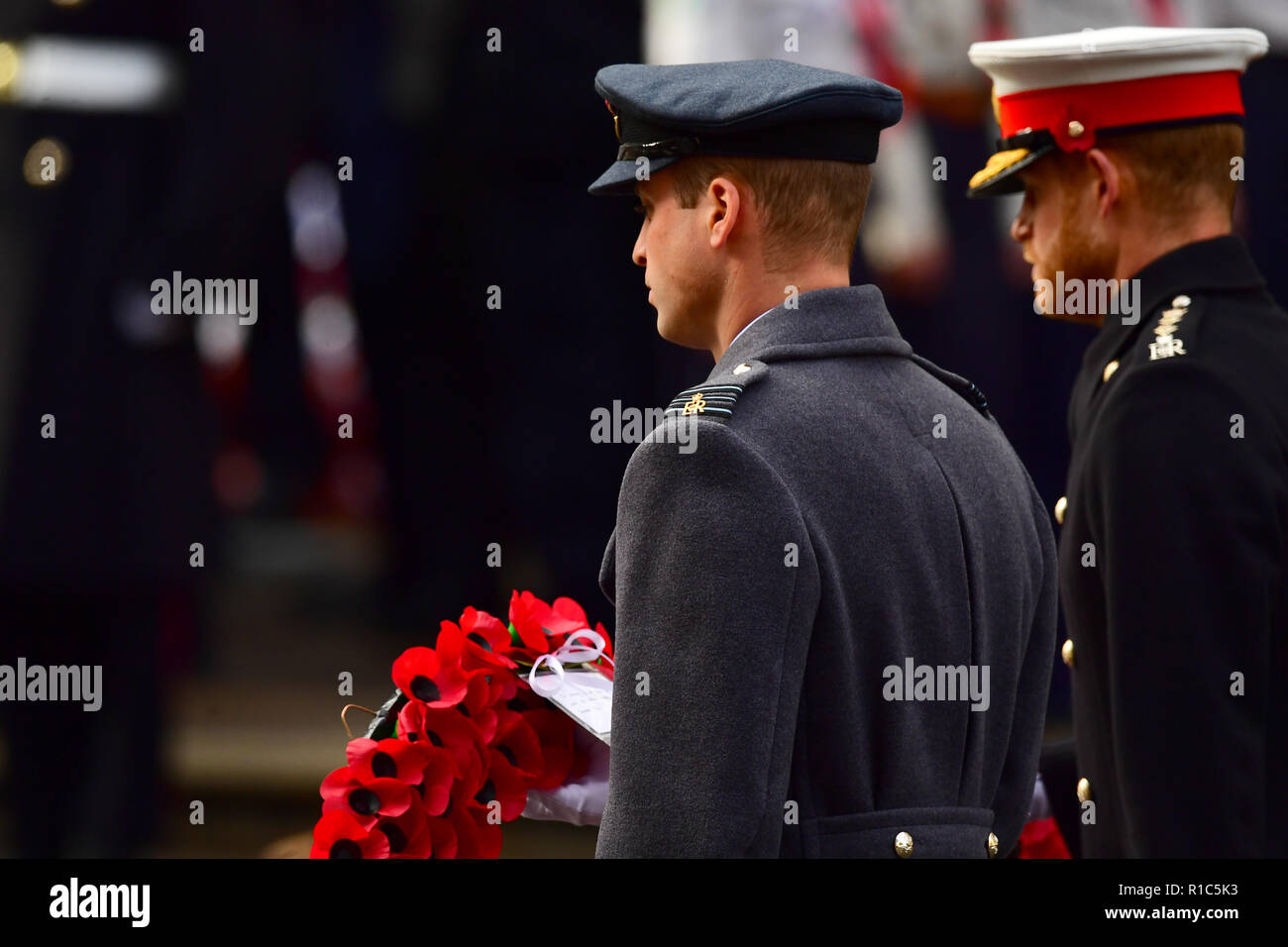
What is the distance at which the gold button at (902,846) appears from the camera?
2.52 m

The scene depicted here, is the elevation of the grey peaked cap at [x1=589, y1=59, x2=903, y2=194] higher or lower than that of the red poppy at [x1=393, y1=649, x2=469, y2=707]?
higher

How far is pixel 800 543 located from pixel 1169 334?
1.19 meters

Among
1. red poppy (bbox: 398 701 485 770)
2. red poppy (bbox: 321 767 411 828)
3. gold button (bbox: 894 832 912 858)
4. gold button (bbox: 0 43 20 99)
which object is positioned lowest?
gold button (bbox: 894 832 912 858)

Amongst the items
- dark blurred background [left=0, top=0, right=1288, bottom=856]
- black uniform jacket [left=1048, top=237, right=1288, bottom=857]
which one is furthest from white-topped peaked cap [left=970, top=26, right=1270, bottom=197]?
dark blurred background [left=0, top=0, right=1288, bottom=856]

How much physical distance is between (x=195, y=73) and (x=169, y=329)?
64 cm

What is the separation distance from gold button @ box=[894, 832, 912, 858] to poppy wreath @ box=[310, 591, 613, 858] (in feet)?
1.69

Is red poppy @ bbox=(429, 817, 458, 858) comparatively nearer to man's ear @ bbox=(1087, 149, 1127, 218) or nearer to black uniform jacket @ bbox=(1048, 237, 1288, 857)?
black uniform jacket @ bbox=(1048, 237, 1288, 857)

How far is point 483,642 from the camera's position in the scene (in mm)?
2893

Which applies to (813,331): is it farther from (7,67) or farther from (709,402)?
(7,67)

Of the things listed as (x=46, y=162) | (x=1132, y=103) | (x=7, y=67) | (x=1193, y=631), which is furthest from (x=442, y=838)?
(x=7, y=67)

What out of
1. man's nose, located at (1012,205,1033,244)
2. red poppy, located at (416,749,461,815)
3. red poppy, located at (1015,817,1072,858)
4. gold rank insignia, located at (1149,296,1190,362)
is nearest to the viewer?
red poppy, located at (416,749,461,815)

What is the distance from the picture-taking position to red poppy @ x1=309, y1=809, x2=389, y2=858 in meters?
2.70
